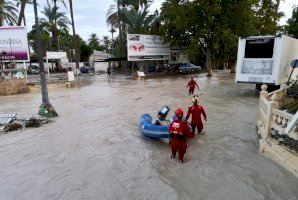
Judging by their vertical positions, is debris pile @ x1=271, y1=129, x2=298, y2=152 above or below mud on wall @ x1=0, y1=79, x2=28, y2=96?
above

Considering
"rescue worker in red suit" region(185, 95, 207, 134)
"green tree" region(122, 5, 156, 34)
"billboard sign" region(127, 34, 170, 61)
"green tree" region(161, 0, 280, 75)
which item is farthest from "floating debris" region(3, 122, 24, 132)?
"green tree" region(122, 5, 156, 34)

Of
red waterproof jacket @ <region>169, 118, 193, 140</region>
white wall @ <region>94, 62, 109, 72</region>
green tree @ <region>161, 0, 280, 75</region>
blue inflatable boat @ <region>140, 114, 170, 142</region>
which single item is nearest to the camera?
red waterproof jacket @ <region>169, 118, 193, 140</region>

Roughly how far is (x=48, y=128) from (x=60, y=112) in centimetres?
355

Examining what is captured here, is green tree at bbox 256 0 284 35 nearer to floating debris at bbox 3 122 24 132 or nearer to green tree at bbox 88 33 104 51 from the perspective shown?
floating debris at bbox 3 122 24 132

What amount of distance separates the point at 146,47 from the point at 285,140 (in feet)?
100

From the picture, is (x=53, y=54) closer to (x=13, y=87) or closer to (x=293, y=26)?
(x=13, y=87)

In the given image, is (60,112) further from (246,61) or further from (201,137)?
(246,61)

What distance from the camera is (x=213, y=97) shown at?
20.3m

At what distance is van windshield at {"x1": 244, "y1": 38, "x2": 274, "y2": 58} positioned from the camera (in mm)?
17406

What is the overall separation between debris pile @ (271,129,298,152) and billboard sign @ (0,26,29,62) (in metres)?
24.4

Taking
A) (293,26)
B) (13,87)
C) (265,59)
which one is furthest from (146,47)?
(293,26)

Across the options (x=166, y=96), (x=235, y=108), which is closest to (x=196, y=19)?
(x=166, y=96)

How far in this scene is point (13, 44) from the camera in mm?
27750

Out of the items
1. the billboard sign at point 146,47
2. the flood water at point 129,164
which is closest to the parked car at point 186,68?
the billboard sign at point 146,47
